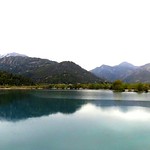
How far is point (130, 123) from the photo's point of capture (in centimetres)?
5494

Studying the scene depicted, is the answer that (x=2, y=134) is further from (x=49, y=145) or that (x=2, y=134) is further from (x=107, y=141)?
(x=107, y=141)

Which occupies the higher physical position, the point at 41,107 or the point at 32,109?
the point at 41,107

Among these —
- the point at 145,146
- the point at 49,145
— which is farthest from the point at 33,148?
the point at 145,146

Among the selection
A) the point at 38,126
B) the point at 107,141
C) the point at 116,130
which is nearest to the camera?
the point at 107,141

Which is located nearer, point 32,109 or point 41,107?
point 32,109

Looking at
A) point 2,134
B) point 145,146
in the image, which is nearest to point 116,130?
point 145,146

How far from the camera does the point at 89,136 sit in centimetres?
4191

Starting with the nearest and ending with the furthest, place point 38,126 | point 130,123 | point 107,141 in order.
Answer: point 107,141 < point 38,126 < point 130,123

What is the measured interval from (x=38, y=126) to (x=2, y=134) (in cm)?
953

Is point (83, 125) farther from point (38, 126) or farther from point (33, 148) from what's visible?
point (33, 148)

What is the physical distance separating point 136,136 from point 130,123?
13.1m

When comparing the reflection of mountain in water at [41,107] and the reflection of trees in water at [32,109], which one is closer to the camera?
the reflection of trees in water at [32,109]

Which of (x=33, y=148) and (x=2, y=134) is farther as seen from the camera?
(x=2, y=134)

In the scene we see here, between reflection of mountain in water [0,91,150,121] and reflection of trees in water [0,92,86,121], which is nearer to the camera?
reflection of trees in water [0,92,86,121]
